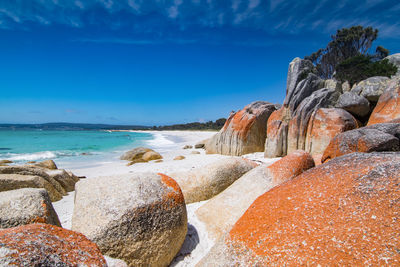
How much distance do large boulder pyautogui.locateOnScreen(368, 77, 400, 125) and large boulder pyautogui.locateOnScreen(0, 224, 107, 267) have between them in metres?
9.30

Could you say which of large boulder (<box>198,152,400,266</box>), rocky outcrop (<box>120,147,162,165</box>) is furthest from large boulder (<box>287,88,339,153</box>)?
rocky outcrop (<box>120,147,162,165</box>)

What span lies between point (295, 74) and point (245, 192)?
361 inches

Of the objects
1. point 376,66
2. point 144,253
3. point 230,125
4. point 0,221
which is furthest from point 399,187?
point 376,66

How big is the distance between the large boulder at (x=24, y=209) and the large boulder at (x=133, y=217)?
0.34 metres

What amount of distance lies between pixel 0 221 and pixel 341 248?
3529 millimetres

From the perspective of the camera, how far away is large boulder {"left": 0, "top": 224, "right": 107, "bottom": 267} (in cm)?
125

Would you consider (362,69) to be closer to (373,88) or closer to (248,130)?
A: (373,88)

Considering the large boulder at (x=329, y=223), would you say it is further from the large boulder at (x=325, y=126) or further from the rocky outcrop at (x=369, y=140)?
the large boulder at (x=325, y=126)

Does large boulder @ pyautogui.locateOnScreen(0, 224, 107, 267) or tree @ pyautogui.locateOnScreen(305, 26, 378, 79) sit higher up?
tree @ pyautogui.locateOnScreen(305, 26, 378, 79)

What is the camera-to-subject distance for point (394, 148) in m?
3.98

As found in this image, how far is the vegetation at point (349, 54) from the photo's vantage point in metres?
23.6

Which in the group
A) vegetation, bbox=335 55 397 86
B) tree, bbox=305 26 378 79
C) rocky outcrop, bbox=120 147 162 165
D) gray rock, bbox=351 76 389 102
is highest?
tree, bbox=305 26 378 79

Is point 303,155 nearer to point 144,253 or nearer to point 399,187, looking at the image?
point 399,187

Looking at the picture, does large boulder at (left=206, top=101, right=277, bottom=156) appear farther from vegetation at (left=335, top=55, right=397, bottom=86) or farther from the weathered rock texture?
vegetation at (left=335, top=55, right=397, bottom=86)
